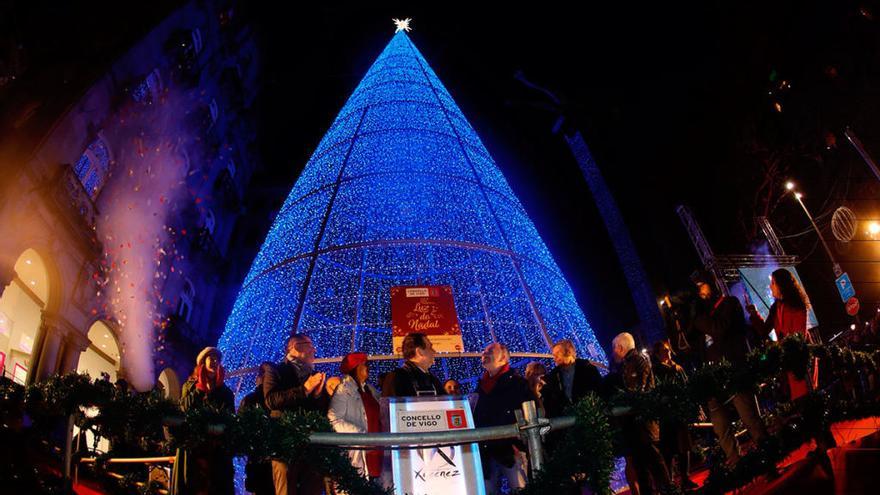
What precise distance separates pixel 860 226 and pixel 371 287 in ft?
46.9

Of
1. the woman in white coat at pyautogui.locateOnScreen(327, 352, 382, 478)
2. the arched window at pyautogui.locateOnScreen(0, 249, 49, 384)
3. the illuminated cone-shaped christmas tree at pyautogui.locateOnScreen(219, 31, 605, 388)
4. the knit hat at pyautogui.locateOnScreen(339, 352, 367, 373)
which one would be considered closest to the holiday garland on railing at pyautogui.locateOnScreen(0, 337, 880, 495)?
the woman in white coat at pyautogui.locateOnScreen(327, 352, 382, 478)

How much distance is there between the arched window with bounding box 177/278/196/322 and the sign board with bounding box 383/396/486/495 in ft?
A: 60.5

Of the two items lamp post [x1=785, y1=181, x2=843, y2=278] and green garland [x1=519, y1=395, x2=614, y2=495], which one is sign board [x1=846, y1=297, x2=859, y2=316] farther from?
green garland [x1=519, y1=395, x2=614, y2=495]

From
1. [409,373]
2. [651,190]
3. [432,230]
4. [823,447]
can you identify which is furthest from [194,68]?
[823,447]

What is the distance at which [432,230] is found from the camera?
7191mm

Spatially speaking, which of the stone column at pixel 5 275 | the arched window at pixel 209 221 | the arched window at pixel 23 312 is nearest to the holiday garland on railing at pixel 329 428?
the stone column at pixel 5 275

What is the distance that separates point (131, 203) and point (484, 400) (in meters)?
14.3

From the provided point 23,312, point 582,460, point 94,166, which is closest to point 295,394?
point 582,460

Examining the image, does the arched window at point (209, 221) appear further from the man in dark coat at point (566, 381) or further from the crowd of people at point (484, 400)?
the man in dark coat at point (566, 381)

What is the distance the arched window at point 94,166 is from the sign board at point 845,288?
19.4m

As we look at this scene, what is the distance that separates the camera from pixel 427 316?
6.31m

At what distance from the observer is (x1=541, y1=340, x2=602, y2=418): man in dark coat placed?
175 inches

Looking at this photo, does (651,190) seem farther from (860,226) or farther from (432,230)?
(432,230)

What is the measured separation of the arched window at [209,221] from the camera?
20781 millimetres
